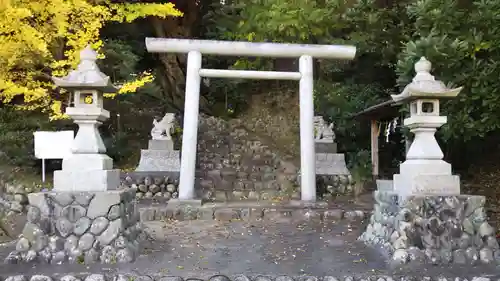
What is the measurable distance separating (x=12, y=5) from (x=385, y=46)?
345 inches

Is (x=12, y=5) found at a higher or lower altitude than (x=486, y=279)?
higher

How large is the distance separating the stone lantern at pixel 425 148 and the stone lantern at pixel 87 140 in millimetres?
4048

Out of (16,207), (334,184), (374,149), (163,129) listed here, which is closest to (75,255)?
(16,207)

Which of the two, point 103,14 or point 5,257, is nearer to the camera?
point 5,257

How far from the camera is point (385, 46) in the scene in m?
11.0

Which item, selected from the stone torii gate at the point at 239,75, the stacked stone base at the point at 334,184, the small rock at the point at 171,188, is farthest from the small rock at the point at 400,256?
the small rock at the point at 171,188

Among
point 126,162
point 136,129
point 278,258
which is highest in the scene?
point 136,129

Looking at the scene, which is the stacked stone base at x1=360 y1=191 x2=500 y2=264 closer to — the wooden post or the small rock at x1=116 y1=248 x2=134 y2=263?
the small rock at x1=116 y1=248 x2=134 y2=263

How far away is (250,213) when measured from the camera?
9.11 meters

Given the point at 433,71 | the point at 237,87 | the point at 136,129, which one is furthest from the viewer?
A: the point at 237,87

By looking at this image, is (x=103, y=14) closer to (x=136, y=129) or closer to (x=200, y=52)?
(x=200, y=52)

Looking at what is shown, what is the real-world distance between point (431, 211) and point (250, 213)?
422 centimetres

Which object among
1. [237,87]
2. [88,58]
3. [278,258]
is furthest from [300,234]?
[237,87]

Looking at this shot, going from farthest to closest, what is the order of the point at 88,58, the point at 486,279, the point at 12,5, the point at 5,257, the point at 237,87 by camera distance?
the point at 237,87, the point at 12,5, the point at 88,58, the point at 5,257, the point at 486,279
